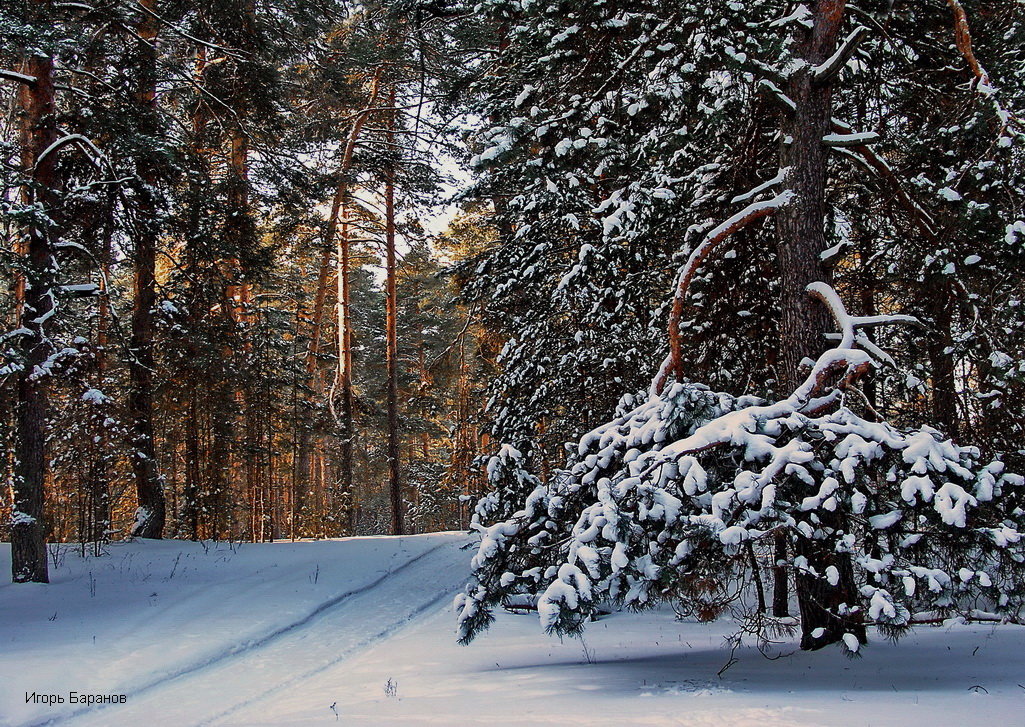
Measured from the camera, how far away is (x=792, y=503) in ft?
16.9

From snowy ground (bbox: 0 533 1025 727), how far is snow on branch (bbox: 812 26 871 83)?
16.3 ft

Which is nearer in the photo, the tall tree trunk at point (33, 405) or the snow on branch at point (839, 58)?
the snow on branch at point (839, 58)

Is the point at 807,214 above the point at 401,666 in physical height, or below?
above

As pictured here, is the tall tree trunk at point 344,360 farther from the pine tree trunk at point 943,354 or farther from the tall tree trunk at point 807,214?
the pine tree trunk at point 943,354

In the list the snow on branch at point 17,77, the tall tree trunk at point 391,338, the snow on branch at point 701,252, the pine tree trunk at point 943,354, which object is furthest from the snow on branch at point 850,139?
the tall tree trunk at point 391,338

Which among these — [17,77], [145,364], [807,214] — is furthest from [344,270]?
[807,214]

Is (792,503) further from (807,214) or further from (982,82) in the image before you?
(982,82)

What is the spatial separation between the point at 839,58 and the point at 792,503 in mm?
3897

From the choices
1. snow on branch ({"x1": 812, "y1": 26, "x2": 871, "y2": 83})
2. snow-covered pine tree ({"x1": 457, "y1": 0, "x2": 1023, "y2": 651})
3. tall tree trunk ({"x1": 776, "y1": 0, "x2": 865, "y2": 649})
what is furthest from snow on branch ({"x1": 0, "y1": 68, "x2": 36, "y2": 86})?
snow on branch ({"x1": 812, "y1": 26, "x2": 871, "y2": 83})

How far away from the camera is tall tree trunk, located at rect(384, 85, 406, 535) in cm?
2066

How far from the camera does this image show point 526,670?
6.69 m

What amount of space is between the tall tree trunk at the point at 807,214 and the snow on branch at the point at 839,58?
75 millimetres

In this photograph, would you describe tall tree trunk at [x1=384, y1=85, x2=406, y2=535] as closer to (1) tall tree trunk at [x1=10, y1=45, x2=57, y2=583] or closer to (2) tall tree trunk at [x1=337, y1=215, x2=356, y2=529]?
(2) tall tree trunk at [x1=337, y1=215, x2=356, y2=529]

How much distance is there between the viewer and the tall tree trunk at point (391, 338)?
2066cm
